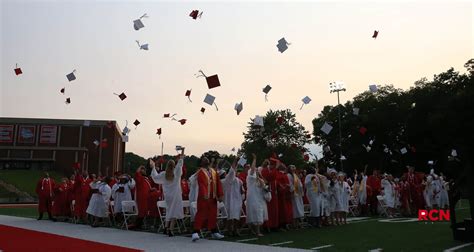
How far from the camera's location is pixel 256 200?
12.6 meters

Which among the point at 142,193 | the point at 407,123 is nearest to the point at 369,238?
the point at 142,193

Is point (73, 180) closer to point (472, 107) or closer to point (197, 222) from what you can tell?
point (197, 222)

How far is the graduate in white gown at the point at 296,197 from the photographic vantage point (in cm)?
1439

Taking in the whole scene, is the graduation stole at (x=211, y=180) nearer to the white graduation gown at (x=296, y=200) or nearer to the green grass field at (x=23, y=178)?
the white graduation gown at (x=296, y=200)

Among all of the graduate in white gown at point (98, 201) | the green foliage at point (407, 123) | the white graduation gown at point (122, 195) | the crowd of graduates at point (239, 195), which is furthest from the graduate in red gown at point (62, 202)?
the green foliage at point (407, 123)

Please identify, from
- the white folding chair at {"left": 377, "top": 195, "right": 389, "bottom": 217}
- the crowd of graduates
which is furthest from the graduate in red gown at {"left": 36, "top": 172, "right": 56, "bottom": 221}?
the white folding chair at {"left": 377, "top": 195, "right": 389, "bottom": 217}

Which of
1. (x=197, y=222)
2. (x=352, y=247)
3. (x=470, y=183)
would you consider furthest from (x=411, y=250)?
(x=197, y=222)

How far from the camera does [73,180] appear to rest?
19.3m

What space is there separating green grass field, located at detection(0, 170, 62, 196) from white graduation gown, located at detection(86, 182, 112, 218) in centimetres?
3813

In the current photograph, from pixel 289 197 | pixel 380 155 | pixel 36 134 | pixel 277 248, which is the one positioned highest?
pixel 36 134

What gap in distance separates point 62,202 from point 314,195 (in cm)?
1075

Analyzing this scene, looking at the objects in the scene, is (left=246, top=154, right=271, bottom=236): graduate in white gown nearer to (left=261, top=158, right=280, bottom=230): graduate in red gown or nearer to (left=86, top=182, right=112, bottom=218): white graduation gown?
(left=261, top=158, right=280, bottom=230): graduate in red gown

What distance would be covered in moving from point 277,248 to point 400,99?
48.7 metres

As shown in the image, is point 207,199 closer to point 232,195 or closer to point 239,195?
point 232,195
